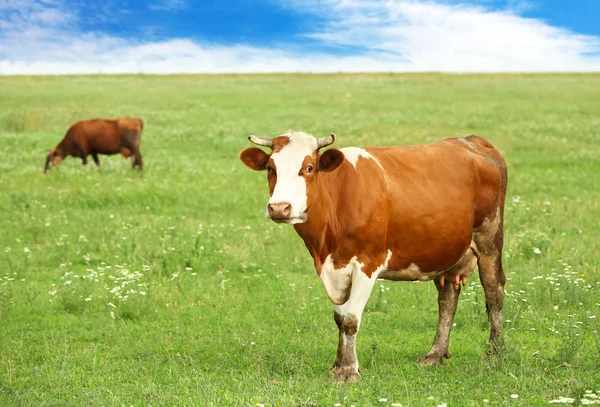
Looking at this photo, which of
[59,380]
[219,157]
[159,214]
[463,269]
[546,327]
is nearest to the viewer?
[59,380]

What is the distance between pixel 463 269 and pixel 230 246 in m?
6.06

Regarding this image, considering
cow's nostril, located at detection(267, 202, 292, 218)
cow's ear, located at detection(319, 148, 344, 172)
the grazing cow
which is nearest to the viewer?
cow's nostril, located at detection(267, 202, 292, 218)

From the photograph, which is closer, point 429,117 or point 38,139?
point 38,139

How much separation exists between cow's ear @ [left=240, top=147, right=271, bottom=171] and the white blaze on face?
1.67 feet

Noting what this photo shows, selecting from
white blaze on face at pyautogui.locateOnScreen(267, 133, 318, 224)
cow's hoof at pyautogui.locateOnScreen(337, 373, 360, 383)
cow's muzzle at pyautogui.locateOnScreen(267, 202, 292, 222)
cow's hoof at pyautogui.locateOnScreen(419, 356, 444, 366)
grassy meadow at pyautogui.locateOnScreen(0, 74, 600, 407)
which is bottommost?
grassy meadow at pyautogui.locateOnScreen(0, 74, 600, 407)

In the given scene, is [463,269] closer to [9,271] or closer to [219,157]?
[9,271]

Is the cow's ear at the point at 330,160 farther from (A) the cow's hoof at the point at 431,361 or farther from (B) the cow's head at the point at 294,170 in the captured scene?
(A) the cow's hoof at the point at 431,361

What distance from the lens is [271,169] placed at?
749 centimetres

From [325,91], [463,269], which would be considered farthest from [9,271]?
[325,91]

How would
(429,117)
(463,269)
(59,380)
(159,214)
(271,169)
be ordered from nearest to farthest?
(271,169) → (59,380) → (463,269) → (159,214) → (429,117)

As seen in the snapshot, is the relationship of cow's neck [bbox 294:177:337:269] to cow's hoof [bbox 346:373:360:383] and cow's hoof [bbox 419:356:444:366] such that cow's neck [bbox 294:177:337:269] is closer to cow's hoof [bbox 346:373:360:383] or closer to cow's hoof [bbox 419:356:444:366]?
cow's hoof [bbox 346:373:360:383]

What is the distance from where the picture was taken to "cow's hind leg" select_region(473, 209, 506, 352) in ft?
29.1

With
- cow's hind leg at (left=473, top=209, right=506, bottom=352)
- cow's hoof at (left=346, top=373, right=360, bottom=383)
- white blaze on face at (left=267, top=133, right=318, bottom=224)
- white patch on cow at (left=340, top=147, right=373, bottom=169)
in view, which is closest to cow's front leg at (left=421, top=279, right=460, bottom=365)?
cow's hind leg at (left=473, top=209, right=506, bottom=352)

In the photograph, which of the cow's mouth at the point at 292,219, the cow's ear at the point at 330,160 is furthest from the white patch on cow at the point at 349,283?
the cow's ear at the point at 330,160
